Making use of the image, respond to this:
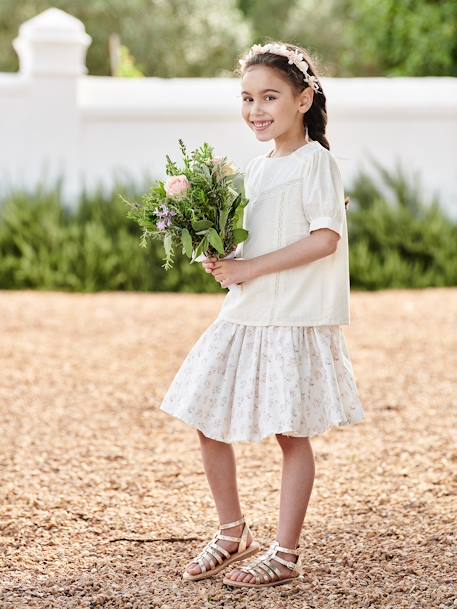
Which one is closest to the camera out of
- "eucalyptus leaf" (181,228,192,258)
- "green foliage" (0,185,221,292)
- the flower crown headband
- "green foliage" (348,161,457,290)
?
"eucalyptus leaf" (181,228,192,258)

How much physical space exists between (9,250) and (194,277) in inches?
63.5

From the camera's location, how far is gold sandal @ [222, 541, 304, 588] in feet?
10.1

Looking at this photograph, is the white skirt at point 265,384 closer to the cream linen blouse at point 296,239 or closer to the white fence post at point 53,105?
the cream linen blouse at point 296,239

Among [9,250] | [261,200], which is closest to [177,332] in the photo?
[9,250]

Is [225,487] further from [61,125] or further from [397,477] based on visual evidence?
[61,125]

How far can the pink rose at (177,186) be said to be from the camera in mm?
2949

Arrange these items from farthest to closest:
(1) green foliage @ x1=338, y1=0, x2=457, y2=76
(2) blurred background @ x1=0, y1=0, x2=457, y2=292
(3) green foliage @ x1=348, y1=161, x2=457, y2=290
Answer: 1. (1) green foliage @ x1=338, y1=0, x2=457, y2=76
2. (3) green foliage @ x1=348, y1=161, x2=457, y2=290
3. (2) blurred background @ x1=0, y1=0, x2=457, y2=292

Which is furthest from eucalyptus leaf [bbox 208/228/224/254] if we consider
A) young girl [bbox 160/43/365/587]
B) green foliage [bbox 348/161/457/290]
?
green foliage [bbox 348/161/457/290]

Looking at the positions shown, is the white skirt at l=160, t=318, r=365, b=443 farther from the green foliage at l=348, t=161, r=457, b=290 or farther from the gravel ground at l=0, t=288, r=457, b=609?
the green foliage at l=348, t=161, r=457, b=290

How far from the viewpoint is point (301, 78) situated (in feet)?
10.1

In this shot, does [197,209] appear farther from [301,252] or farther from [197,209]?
[301,252]

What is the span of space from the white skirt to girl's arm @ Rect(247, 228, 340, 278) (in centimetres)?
17

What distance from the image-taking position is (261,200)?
3.10 metres

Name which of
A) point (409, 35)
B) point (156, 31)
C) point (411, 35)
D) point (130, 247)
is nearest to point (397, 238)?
point (130, 247)
